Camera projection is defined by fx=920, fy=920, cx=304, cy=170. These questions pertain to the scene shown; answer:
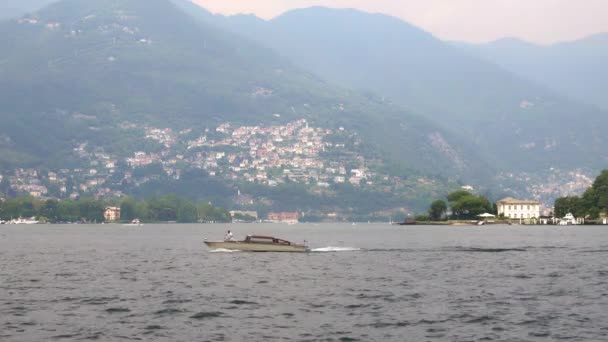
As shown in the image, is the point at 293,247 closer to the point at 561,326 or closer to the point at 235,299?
the point at 235,299

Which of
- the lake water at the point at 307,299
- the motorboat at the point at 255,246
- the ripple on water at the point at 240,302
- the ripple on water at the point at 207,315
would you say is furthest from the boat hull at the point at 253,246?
the ripple on water at the point at 207,315

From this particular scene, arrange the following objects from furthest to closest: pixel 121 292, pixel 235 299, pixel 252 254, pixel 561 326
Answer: pixel 252 254 → pixel 121 292 → pixel 235 299 → pixel 561 326

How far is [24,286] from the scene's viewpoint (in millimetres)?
69688

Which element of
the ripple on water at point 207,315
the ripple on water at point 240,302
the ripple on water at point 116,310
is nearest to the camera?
the ripple on water at point 207,315

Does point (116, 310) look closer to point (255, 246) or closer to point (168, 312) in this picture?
point (168, 312)

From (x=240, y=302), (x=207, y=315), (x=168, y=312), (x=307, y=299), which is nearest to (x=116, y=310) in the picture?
(x=168, y=312)

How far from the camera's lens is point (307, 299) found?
2420 inches

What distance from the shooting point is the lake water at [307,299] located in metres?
47.3

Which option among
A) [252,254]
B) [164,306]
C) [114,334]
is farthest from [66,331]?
[252,254]

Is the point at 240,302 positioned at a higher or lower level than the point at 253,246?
lower

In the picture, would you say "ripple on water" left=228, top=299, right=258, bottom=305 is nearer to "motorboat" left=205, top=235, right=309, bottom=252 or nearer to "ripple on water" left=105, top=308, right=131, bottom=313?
"ripple on water" left=105, top=308, right=131, bottom=313

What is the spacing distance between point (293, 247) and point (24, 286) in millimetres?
51660

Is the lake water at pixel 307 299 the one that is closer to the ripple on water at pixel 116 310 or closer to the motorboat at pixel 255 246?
the ripple on water at pixel 116 310

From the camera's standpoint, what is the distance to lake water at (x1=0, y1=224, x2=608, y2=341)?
47281 mm
